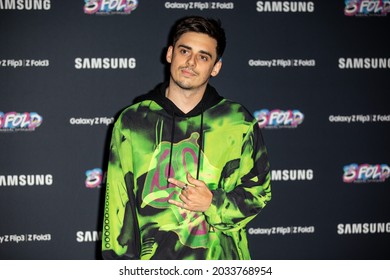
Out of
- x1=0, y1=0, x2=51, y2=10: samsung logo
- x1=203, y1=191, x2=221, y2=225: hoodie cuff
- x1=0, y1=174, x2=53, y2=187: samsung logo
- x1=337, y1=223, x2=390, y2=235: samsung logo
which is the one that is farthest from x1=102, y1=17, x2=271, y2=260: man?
x1=337, y1=223, x2=390, y2=235: samsung logo

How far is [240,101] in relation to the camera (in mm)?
3314

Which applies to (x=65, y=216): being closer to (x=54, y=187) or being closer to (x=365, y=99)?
(x=54, y=187)

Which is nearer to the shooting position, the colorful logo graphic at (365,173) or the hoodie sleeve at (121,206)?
the hoodie sleeve at (121,206)

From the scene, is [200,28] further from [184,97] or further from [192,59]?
[184,97]

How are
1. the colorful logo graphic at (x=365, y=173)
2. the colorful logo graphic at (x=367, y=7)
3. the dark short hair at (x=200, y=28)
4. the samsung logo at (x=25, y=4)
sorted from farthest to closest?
the colorful logo graphic at (x=365, y=173) < the colorful logo graphic at (x=367, y=7) < the samsung logo at (x=25, y=4) < the dark short hair at (x=200, y=28)

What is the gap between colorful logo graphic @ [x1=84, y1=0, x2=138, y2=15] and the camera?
3.15 meters

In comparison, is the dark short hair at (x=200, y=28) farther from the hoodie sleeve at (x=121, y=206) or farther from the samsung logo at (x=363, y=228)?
the samsung logo at (x=363, y=228)

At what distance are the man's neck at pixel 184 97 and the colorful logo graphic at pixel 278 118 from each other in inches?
55.3

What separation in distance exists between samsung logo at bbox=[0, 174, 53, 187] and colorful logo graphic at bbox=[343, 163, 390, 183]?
238 centimetres

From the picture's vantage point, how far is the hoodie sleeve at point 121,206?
187cm

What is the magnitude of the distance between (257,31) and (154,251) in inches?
79.7

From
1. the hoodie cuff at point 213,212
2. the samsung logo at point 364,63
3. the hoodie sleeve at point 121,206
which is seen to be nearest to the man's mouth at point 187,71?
the hoodie sleeve at point 121,206

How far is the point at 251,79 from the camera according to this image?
10.8ft
